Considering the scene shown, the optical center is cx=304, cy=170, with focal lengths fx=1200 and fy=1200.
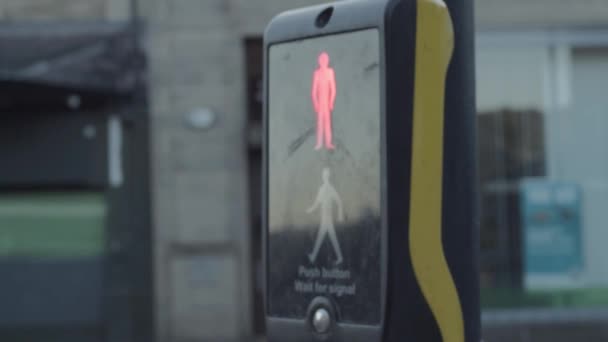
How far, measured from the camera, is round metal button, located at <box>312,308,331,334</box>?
3.16m

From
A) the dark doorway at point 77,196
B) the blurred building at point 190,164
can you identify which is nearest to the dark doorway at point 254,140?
the blurred building at point 190,164

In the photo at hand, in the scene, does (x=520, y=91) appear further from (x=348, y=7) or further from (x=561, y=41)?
(x=348, y=7)

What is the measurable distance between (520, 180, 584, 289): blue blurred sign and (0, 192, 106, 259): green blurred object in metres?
4.39

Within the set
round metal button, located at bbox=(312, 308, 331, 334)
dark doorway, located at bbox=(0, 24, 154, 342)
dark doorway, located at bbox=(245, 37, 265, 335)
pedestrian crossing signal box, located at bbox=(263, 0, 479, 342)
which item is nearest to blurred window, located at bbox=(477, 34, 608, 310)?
dark doorway, located at bbox=(245, 37, 265, 335)

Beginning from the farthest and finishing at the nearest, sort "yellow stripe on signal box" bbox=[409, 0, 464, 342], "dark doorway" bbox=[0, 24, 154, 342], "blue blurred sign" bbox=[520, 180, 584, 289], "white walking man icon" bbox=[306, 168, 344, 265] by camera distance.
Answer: "blue blurred sign" bbox=[520, 180, 584, 289] → "dark doorway" bbox=[0, 24, 154, 342] → "white walking man icon" bbox=[306, 168, 344, 265] → "yellow stripe on signal box" bbox=[409, 0, 464, 342]

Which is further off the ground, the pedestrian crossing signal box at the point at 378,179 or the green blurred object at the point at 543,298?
the pedestrian crossing signal box at the point at 378,179

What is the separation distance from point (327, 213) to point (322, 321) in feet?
0.94

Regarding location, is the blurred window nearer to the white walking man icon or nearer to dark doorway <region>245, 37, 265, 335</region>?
dark doorway <region>245, 37, 265, 335</region>

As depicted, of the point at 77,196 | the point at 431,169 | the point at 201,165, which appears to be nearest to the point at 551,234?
the point at 201,165

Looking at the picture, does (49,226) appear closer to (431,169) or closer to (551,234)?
(551,234)

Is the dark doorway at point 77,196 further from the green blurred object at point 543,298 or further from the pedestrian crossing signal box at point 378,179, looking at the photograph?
the pedestrian crossing signal box at point 378,179

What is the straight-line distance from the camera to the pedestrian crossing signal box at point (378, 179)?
2.99m

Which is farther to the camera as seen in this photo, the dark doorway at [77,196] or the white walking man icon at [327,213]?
the dark doorway at [77,196]

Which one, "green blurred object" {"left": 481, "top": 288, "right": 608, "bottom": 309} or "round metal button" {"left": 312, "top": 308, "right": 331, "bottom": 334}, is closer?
"round metal button" {"left": 312, "top": 308, "right": 331, "bottom": 334}
